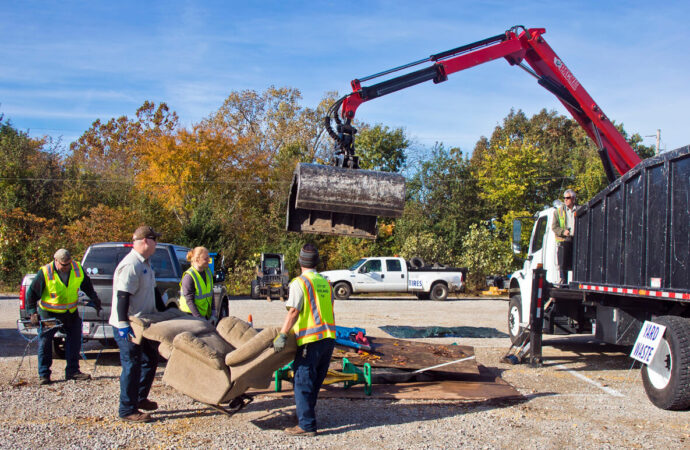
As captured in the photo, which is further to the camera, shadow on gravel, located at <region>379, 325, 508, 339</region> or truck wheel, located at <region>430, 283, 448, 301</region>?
truck wheel, located at <region>430, 283, 448, 301</region>

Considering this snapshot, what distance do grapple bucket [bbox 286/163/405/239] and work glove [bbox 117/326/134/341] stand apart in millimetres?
3284

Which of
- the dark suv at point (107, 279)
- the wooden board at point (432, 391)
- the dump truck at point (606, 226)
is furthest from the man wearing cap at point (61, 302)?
the dump truck at point (606, 226)

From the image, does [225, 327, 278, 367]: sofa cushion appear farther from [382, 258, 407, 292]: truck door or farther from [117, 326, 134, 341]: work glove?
[382, 258, 407, 292]: truck door

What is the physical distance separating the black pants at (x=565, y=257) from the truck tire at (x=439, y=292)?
14.5 metres

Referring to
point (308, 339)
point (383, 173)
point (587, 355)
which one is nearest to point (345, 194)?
point (383, 173)

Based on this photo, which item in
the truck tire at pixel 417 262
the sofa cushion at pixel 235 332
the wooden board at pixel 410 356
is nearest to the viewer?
the sofa cushion at pixel 235 332

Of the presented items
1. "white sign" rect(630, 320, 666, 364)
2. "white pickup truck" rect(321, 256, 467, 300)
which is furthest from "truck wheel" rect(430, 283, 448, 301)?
"white sign" rect(630, 320, 666, 364)

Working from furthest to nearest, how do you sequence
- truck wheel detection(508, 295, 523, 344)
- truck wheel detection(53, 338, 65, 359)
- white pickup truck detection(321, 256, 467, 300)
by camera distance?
white pickup truck detection(321, 256, 467, 300) < truck wheel detection(508, 295, 523, 344) < truck wheel detection(53, 338, 65, 359)

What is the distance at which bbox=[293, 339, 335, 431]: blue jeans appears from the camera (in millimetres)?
5352

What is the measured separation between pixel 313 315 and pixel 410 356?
9.69ft

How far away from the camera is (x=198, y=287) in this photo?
732cm

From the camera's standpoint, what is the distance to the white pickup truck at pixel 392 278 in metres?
23.3

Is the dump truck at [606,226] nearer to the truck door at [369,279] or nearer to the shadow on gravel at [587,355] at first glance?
the shadow on gravel at [587,355]

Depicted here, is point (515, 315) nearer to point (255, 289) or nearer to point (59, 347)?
point (59, 347)
